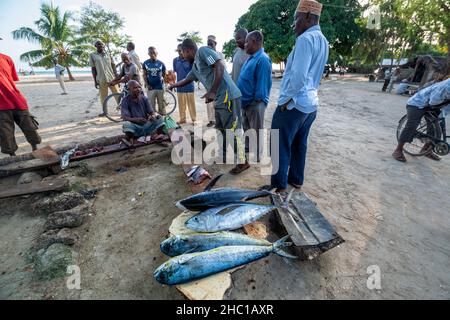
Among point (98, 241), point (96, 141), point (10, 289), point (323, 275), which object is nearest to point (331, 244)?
point (323, 275)

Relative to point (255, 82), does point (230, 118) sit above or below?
below

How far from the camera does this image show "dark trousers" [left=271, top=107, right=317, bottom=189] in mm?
2723

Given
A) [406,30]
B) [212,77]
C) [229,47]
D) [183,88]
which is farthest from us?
[229,47]

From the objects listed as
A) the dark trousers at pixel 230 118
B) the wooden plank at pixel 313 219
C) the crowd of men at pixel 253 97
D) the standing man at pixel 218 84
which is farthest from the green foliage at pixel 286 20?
the wooden plank at pixel 313 219

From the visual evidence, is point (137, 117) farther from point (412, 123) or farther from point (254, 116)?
point (412, 123)

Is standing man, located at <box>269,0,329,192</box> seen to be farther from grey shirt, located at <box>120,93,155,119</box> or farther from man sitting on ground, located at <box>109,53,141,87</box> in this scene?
man sitting on ground, located at <box>109,53,141,87</box>

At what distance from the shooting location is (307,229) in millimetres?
2295

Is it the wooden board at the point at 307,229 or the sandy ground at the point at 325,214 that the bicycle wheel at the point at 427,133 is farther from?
the wooden board at the point at 307,229

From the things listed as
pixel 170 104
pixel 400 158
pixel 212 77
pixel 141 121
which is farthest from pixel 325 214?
pixel 170 104

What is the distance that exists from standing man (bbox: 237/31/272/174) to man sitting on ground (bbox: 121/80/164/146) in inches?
86.3

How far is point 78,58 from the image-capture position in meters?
25.1

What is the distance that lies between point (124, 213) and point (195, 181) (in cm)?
105

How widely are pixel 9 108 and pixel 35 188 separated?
7.07 ft
